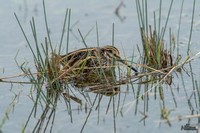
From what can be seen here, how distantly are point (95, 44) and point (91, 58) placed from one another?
3.33ft

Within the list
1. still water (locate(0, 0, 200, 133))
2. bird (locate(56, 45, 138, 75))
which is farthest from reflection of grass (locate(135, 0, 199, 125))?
bird (locate(56, 45, 138, 75))

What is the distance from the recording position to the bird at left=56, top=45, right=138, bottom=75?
466 centimetres

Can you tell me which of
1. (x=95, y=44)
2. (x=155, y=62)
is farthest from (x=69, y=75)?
(x=95, y=44)

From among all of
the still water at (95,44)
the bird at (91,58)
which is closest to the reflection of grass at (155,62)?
the still water at (95,44)

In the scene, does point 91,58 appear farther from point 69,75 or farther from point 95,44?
point 95,44

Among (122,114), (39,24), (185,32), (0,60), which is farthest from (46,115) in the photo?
(39,24)

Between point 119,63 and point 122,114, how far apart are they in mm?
1123

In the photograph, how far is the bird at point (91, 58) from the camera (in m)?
4.66

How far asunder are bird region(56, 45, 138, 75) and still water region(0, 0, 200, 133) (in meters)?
0.24

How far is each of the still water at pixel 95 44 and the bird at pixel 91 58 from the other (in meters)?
0.24

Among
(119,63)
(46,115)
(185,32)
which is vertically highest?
(185,32)

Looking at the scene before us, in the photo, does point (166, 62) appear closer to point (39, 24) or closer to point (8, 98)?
point (8, 98)

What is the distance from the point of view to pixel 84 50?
4871 mm

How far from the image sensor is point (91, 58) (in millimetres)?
4668
